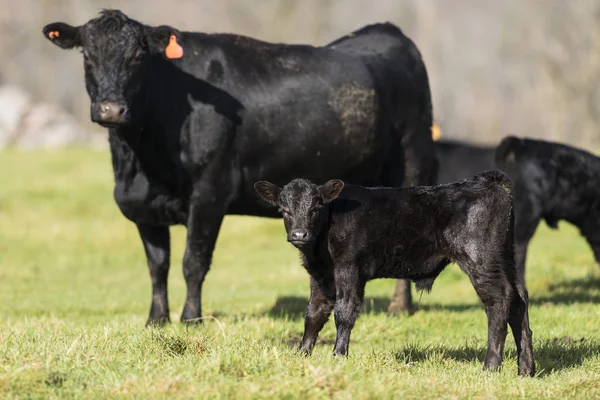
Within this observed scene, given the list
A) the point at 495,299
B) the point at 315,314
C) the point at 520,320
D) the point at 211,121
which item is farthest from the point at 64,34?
the point at 520,320

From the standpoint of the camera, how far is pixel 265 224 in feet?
75.5

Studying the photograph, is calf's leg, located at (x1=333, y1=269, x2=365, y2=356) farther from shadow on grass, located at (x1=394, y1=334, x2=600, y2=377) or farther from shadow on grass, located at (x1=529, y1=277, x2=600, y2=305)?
shadow on grass, located at (x1=529, y1=277, x2=600, y2=305)

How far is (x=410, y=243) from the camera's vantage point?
688 centimetres

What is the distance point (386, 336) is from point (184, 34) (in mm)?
3730

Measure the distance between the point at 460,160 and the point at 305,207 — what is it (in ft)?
32.9

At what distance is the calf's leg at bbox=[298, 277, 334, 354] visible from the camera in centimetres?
706

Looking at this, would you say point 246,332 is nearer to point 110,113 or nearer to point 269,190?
point 269,190

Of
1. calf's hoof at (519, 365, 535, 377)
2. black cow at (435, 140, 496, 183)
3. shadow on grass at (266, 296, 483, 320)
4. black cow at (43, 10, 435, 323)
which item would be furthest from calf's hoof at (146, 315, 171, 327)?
black cow at (435, 140, 496, 183)

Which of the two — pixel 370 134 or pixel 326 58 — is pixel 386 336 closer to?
pixel 370 134

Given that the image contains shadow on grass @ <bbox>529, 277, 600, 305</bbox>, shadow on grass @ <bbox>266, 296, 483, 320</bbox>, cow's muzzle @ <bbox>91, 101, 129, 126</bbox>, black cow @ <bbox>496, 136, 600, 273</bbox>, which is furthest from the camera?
black cow @ <bbox>496, 136, 600, 273</bbox>

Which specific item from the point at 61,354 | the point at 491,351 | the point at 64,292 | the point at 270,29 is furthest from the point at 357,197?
the point at 270,29

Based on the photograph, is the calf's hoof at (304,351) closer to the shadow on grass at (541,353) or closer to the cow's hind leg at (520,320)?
the shadow on grass at (541,353)

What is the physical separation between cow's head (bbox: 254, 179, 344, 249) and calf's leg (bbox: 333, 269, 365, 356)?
363 mm

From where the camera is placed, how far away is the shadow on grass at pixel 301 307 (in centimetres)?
1040
